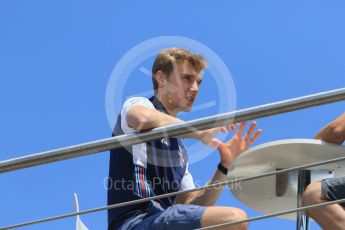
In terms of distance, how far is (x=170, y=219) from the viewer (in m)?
3.82

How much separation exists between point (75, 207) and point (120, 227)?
0.54 meters

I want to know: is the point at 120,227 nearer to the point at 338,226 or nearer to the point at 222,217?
the point at 222,217

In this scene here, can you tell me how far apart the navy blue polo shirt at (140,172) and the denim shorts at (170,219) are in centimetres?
5

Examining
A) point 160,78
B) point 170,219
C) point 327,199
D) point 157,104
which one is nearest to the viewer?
point 327,199

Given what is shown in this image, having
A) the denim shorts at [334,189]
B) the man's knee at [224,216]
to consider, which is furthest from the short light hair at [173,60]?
the denim shorts at [334,189]

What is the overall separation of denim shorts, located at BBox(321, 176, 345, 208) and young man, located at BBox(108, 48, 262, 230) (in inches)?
12.7

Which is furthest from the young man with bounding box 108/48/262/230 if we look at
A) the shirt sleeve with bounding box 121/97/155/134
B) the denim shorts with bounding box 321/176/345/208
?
the denim shorts with bounding box 321/176/345/208

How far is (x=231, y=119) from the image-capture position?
345 cm

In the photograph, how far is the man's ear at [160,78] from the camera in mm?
4375

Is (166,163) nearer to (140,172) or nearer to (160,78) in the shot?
(140,172)

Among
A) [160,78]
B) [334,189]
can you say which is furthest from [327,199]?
[160,78]

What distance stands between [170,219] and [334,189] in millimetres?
651

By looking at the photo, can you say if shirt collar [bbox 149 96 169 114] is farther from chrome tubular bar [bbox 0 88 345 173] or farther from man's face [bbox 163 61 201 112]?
chrome tubular bar [bbox 0 88 345 173]

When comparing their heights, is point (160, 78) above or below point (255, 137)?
above
